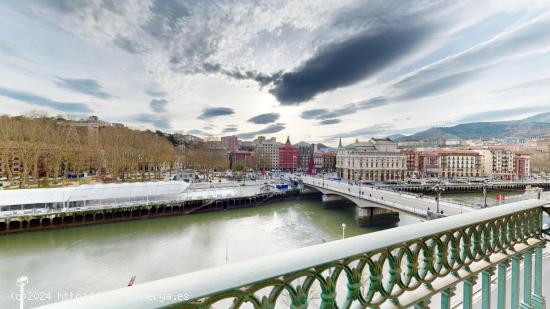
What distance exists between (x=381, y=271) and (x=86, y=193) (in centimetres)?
1966

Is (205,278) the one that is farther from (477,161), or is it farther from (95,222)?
(477,161)

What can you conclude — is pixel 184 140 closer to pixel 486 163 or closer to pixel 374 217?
pixel 374 217

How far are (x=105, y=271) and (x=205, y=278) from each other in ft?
35.0

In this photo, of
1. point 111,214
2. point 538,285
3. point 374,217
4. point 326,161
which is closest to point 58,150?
point 111,214

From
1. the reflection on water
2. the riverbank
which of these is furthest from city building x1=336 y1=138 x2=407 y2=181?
the riverbank

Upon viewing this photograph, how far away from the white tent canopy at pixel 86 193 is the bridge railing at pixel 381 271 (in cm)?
1900

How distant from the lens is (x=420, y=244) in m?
0.93

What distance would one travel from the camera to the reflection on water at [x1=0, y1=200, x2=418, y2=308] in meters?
8.05

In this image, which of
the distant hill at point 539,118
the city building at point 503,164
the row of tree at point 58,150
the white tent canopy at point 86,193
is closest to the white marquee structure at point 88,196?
the white tent canopy at point 86,193

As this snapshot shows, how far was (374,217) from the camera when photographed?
667 inches

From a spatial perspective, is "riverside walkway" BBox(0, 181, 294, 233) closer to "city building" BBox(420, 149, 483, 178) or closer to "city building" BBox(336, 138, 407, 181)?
"city building" BBox(336, 138, 407, 181)

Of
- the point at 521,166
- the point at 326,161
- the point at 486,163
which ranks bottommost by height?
the point at 521,166

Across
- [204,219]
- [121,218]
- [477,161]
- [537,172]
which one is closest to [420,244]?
[204,219]

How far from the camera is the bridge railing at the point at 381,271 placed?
0.52 meters
